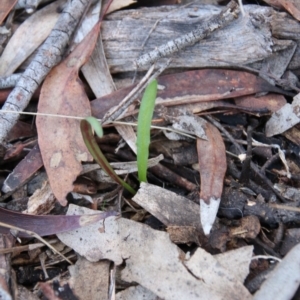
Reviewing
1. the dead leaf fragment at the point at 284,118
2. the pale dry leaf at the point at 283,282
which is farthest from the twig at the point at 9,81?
the pale dry leaf at the point at 283,282

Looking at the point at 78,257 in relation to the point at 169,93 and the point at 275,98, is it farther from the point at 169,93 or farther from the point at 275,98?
the point at 275,98

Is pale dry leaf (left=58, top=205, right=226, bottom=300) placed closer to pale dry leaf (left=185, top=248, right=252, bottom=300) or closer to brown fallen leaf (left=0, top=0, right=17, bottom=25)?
pale dry leaf (left=185, top=248, right=252, bottom=300)

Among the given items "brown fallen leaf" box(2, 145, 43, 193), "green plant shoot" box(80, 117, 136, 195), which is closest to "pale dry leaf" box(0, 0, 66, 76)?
"brown fallen leaf" box(2, 145, 43, 193)

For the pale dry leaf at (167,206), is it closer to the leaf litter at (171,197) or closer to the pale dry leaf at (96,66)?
the leaf litter at (171,197)

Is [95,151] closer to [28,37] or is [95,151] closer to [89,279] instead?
[89,279]

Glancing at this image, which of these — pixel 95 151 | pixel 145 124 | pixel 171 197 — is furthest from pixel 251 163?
pixel 95 151
